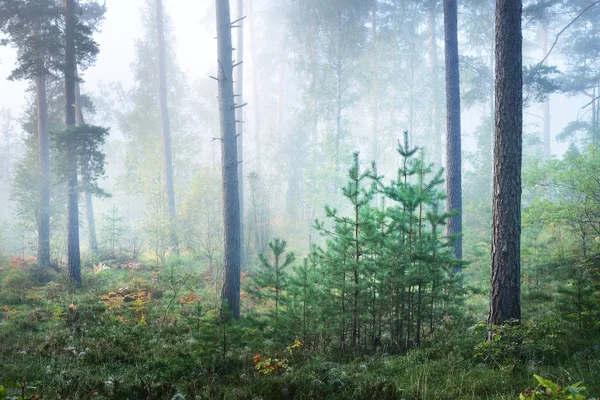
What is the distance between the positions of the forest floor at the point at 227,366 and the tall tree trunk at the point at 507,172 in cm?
72

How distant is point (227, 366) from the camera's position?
4969 millimetres

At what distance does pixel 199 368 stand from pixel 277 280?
2.37m

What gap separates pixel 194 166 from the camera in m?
29.2

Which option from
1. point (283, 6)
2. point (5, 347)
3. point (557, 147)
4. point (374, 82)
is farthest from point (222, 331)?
point (557, 147)

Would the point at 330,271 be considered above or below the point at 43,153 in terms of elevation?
below

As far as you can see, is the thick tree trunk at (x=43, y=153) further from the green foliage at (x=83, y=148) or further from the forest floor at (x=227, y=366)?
the forest floor at (x=227, y=366)

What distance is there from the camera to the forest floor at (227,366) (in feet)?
12.3

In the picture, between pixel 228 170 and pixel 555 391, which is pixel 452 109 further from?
pixel 555 391

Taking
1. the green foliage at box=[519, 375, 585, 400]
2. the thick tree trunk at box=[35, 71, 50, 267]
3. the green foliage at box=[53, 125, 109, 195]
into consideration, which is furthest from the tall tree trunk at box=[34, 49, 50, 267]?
the green foliage at box=[519, 375, 585, 400]

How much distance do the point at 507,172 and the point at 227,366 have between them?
4.93m

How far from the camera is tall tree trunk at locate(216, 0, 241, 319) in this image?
28.6 ft

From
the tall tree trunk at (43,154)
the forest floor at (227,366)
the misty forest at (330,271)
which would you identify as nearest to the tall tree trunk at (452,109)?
the misty forest at (330,271)

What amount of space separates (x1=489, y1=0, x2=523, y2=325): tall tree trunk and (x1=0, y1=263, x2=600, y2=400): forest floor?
716 millimetres

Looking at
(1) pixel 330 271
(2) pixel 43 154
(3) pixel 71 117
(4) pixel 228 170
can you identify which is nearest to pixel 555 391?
(1) pixel 330 271
